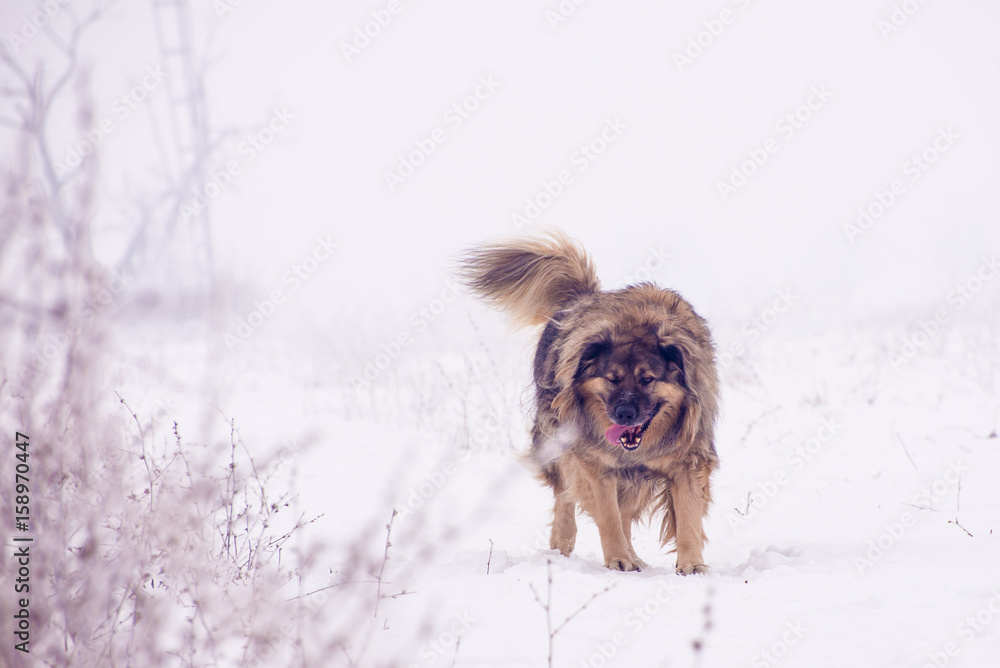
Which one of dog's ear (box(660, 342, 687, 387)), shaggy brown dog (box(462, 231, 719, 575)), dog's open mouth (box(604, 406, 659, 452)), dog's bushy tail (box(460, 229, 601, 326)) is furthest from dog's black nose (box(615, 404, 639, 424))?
dog's bushy tail (box(460, 229, 601, 326))

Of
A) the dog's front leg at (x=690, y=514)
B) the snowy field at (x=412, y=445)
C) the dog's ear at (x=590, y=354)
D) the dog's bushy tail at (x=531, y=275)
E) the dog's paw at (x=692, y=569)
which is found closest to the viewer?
the snowy field at (x=412, y=445)

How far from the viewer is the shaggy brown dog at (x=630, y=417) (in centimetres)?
348

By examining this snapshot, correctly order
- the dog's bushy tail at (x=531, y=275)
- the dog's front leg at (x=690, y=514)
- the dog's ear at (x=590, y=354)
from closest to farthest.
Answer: the dog's front leg at (x=690, y=514), the dog's ear at (x=590, y=354), the dog's bushy tail at (x=531, y=275)

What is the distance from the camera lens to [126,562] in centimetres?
137

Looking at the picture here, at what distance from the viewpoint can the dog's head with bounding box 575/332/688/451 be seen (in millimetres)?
3467

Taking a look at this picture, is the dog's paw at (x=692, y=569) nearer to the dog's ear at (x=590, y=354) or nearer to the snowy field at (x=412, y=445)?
the snowy field at (x=412, y=445)

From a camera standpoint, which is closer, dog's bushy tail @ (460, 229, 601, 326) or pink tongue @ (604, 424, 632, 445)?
pink tongue @ (604, 424, 632, 445)

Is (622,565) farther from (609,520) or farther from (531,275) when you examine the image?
(531,275)

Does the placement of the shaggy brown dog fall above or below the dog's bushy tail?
below

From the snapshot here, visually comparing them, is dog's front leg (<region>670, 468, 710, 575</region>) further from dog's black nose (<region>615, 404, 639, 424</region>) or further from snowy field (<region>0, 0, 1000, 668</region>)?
dog's black nose (<region>615, 404, 639, 424</region>)

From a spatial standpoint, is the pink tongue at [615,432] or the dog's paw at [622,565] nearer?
the dog's paw at [622,565]

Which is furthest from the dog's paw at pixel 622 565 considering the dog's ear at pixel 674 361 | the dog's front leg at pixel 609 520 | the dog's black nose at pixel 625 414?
the dog's ear at pixel 674 361

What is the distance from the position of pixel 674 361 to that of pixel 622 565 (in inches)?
42.5

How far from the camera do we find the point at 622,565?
337 cm
